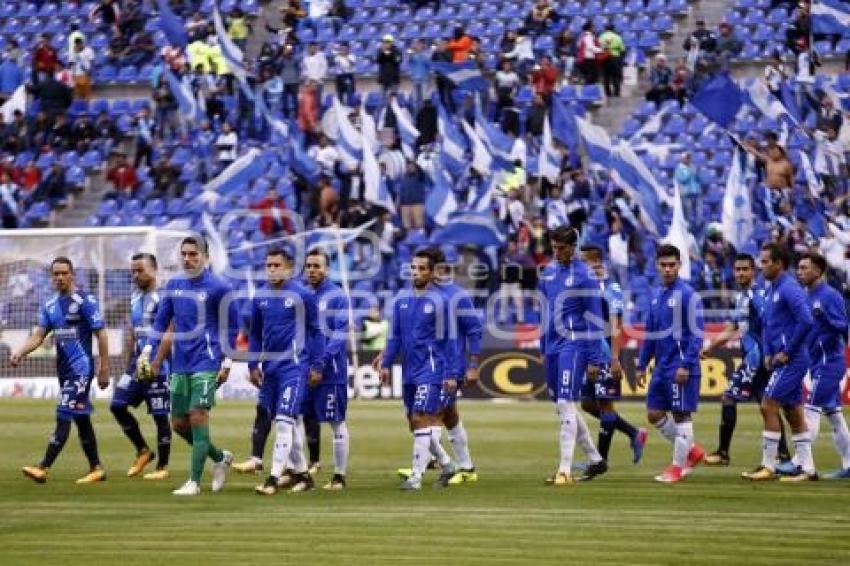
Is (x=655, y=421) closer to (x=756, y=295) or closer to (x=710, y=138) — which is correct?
(x=756, y=295)

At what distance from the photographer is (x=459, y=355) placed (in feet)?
63.0

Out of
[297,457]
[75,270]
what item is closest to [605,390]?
[297,457]

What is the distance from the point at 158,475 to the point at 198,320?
280 cm

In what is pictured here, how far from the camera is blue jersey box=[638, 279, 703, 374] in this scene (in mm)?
18734

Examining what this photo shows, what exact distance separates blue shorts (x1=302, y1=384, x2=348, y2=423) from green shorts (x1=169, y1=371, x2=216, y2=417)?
1.36 metres

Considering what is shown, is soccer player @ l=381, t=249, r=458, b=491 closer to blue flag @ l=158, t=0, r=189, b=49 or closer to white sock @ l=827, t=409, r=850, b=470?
white sock @ l=827, t=409, r=850, b=470

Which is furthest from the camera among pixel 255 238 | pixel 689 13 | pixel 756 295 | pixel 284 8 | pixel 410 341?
pixel 284 8

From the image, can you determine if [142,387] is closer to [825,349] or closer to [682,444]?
[682,444]

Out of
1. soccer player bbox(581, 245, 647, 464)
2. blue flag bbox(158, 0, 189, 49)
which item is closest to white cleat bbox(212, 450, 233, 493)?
soccer player bbox(581, 245, 647, 464)

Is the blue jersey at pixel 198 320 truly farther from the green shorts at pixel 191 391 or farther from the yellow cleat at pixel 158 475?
the yellow cleat at pixel 158 475

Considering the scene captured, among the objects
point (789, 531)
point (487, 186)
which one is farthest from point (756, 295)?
point (487, 186)

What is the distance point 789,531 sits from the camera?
14500 millimetres

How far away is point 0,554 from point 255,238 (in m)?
25.8

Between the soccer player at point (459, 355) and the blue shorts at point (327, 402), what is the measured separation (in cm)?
104
